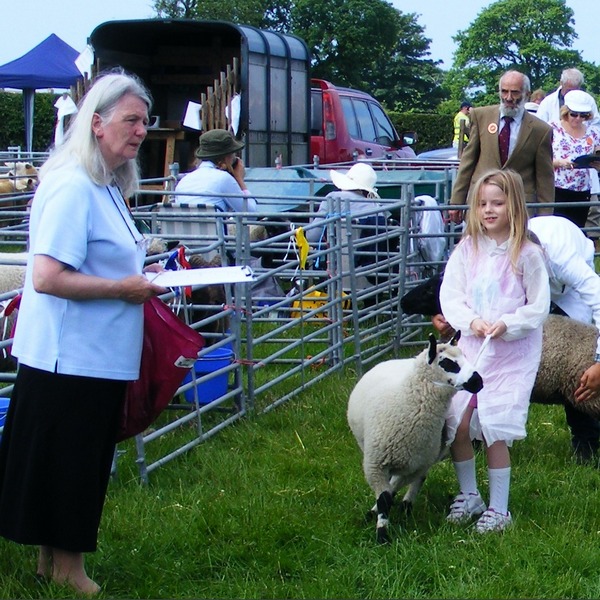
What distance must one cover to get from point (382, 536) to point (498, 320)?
98 centimetres

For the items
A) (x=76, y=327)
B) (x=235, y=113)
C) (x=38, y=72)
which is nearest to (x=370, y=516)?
(x=76, y=327)

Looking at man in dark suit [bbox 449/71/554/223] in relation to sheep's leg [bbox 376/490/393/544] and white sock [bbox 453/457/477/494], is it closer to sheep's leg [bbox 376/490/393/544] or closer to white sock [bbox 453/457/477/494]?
white sock [bbox 453/457/477/494]

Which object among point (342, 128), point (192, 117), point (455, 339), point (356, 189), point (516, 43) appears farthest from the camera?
point (516, 43)

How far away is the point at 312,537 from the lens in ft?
13.7

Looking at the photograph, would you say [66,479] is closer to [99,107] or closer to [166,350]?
[166,350]

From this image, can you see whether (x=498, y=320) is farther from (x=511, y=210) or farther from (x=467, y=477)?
(x=467, y=477)

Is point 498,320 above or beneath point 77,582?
above

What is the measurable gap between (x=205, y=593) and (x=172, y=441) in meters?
1.80

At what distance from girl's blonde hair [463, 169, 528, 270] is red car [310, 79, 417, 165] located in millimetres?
11304

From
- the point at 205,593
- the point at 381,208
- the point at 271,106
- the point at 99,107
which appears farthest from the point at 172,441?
the point at 271,106

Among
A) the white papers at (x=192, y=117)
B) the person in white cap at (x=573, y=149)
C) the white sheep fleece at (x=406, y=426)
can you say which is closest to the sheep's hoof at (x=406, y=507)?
the white sheep fleece at (x=406, y=426)

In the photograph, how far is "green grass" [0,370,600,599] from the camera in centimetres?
376

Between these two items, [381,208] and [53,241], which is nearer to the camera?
[53,241]

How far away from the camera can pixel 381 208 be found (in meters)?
7.98
